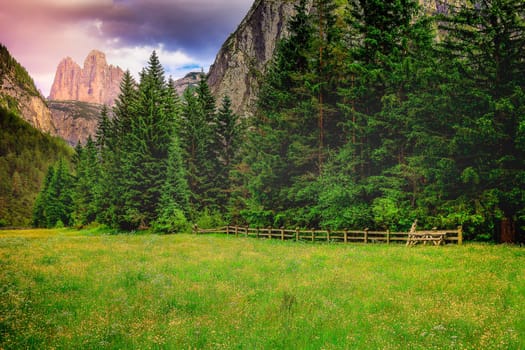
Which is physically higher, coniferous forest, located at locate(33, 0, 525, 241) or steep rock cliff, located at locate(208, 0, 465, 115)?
steep rock cliff, located at locate(208, 0, 465, 115)

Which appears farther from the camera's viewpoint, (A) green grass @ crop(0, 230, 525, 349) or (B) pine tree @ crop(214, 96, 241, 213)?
(B) pine tree @ crop(214, 96, 241, 213)

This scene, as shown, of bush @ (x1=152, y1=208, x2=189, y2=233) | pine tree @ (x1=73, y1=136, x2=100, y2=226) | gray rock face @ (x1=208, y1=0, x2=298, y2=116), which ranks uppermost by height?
gray rock face @ (x1=208, y1=0, x2=298, y2=116)

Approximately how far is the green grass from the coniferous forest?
7953 millimetres

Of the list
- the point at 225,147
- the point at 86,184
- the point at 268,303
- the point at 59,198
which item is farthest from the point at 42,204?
the point at 268,303

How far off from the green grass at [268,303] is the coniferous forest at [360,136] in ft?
26.1

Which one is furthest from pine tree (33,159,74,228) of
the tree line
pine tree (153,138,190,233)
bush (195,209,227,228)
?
bush (195,209,227,228)

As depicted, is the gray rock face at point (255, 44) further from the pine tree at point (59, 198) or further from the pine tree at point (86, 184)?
the pine tree at point (86, 184)

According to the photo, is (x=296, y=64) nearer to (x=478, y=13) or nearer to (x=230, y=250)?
(x=478, y=13)

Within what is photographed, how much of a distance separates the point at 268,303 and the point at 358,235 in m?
20.7

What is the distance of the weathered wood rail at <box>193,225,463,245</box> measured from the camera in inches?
940

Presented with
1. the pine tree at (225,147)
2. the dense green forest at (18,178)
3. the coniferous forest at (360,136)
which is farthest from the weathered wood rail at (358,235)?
the dense green forest at (18,178)

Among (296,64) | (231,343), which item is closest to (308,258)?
(231,343)

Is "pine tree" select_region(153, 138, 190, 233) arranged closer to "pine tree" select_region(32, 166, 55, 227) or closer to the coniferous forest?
the coniferous forest

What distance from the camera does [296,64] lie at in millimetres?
39125
